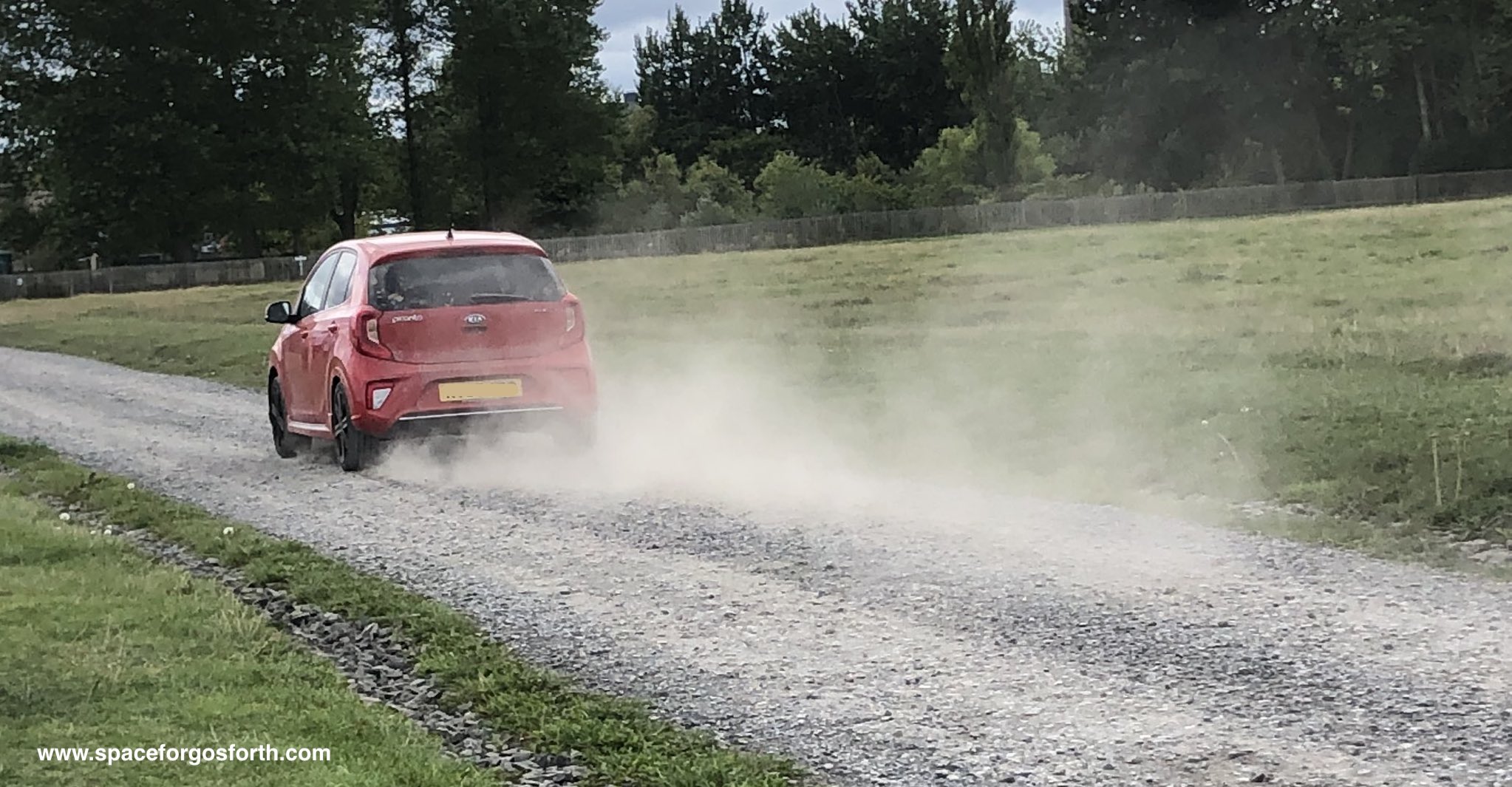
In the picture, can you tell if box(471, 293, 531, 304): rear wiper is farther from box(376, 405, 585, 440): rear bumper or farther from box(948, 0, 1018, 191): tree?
box(948, 0, 1018, 191): tree

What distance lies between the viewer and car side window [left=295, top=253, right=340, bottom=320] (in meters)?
14.6

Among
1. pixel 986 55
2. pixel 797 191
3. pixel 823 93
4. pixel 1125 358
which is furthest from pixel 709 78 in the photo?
pixel 1125 358

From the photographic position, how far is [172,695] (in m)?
6.34

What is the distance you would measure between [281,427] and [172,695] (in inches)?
362

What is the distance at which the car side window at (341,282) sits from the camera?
45.3ft

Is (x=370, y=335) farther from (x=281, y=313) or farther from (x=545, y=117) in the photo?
(x=545, y=117)

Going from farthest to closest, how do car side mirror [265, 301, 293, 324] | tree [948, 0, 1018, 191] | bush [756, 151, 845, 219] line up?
bush [756, 151, 845, 219], tree [948, 0, 1018, 191], car side mirror [265, 301, 293, 324]

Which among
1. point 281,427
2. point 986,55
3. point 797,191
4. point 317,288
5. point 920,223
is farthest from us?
point 797,191

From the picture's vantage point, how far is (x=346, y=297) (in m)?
13.7

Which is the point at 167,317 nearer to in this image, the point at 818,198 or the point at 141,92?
the point at 141,92

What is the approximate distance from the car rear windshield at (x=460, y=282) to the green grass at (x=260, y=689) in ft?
13.1

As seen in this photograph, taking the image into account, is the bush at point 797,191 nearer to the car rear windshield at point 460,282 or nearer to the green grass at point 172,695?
the car rear windshield at point 460,282

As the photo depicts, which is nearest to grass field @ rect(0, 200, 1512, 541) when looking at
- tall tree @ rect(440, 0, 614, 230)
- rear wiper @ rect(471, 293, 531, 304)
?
rear wiper @ rect(471, 293, 531, 304)

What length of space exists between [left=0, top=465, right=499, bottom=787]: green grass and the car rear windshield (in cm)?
456
